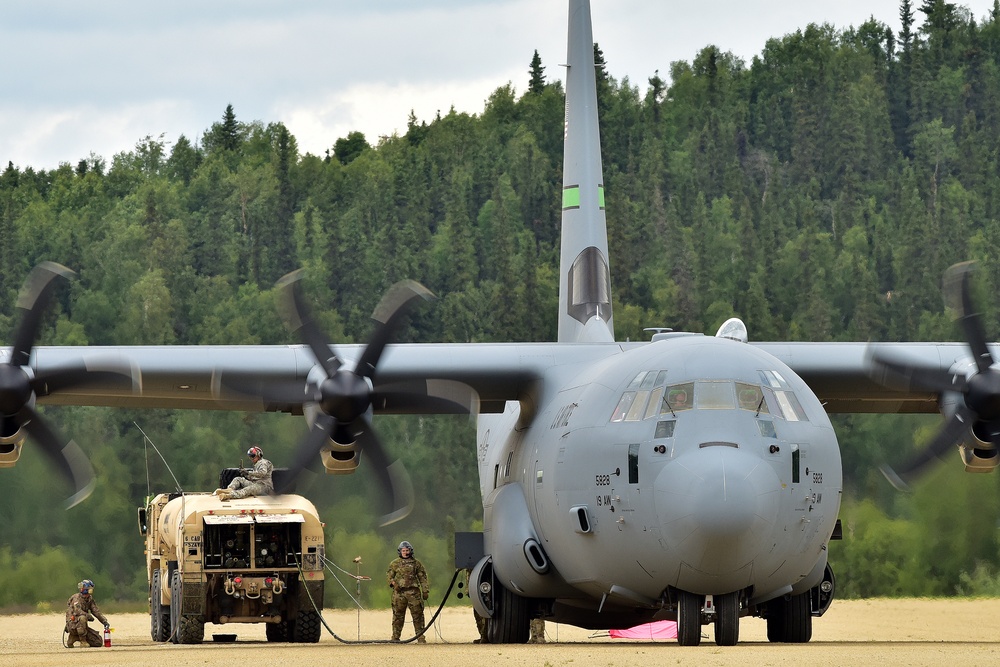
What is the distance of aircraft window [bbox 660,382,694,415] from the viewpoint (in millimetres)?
15323

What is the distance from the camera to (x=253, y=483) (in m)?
21.3

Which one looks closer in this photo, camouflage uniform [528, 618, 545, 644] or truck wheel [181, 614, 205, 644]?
truck wheel [181, 614, 205, 644]

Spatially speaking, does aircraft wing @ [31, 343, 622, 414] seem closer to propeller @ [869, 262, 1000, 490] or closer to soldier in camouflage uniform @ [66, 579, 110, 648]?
propeller @ [869, 262, 1000, 490]

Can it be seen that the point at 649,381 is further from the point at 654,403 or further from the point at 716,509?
the point at 716,509

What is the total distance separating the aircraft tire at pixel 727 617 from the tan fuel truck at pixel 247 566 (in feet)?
21.3

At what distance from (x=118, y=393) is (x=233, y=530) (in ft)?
7.57

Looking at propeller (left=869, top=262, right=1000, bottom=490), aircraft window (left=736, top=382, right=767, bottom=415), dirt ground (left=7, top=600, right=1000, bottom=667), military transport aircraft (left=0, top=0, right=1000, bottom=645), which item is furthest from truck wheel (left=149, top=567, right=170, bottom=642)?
propeller (left=869, top=262, right=1000, bottom=490)

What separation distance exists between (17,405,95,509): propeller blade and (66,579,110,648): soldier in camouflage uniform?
16.5ft

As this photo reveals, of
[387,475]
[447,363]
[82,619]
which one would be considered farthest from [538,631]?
[82,619]

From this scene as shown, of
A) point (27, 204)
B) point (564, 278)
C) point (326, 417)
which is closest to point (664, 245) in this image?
point (27, 204)

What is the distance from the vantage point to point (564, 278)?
75.4 ft

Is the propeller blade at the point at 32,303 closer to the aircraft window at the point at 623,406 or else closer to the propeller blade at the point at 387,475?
the propeller blade at the point at 387,475

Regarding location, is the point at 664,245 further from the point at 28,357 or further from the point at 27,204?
the point at 28,357

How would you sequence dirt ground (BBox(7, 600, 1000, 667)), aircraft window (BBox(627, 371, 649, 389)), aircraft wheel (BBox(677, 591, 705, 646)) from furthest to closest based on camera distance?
aircraft window (BBox(627, 371, 649, 389)), aircraft wheel (BBox(677, 591, 705, 646)), dirt ground (BBox(7, 600, 1000, 667))
